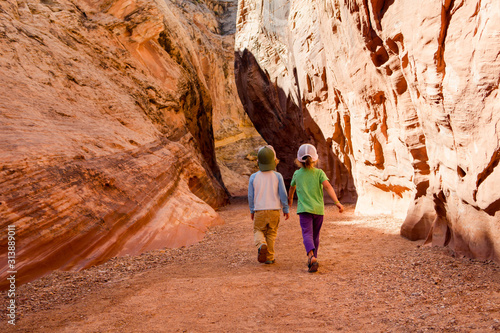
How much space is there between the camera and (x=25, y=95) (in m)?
6.04

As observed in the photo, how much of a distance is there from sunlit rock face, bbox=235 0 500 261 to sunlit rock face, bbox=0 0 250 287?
4090 mm

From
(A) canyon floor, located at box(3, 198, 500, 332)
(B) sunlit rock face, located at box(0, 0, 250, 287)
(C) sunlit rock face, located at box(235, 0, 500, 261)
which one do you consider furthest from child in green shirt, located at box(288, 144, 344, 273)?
(B) sunlit rock face, located at box(0, 0, 250, 287)

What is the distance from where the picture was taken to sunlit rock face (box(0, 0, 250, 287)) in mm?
4191

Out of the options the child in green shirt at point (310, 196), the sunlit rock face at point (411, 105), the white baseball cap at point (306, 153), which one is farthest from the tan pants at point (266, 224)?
the sunlit rock face at point (411, 105)

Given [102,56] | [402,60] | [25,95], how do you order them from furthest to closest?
[102,56], [25,95], [402,60]

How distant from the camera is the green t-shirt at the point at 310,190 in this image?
4.06 metres

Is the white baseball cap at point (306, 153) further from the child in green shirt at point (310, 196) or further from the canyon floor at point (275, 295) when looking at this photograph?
the canyon floor at point (275, 295)

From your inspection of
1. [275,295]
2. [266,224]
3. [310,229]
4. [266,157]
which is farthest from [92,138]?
[275,295]

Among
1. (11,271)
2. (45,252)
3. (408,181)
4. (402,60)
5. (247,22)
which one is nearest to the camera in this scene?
(11,271)

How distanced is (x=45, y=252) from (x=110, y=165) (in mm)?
2265

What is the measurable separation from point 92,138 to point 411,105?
563cm

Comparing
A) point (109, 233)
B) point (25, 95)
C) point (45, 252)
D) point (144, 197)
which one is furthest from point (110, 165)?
point (45, 252)

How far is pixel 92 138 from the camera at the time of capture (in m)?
6.25

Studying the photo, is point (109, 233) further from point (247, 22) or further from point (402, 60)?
point (247, 22)
